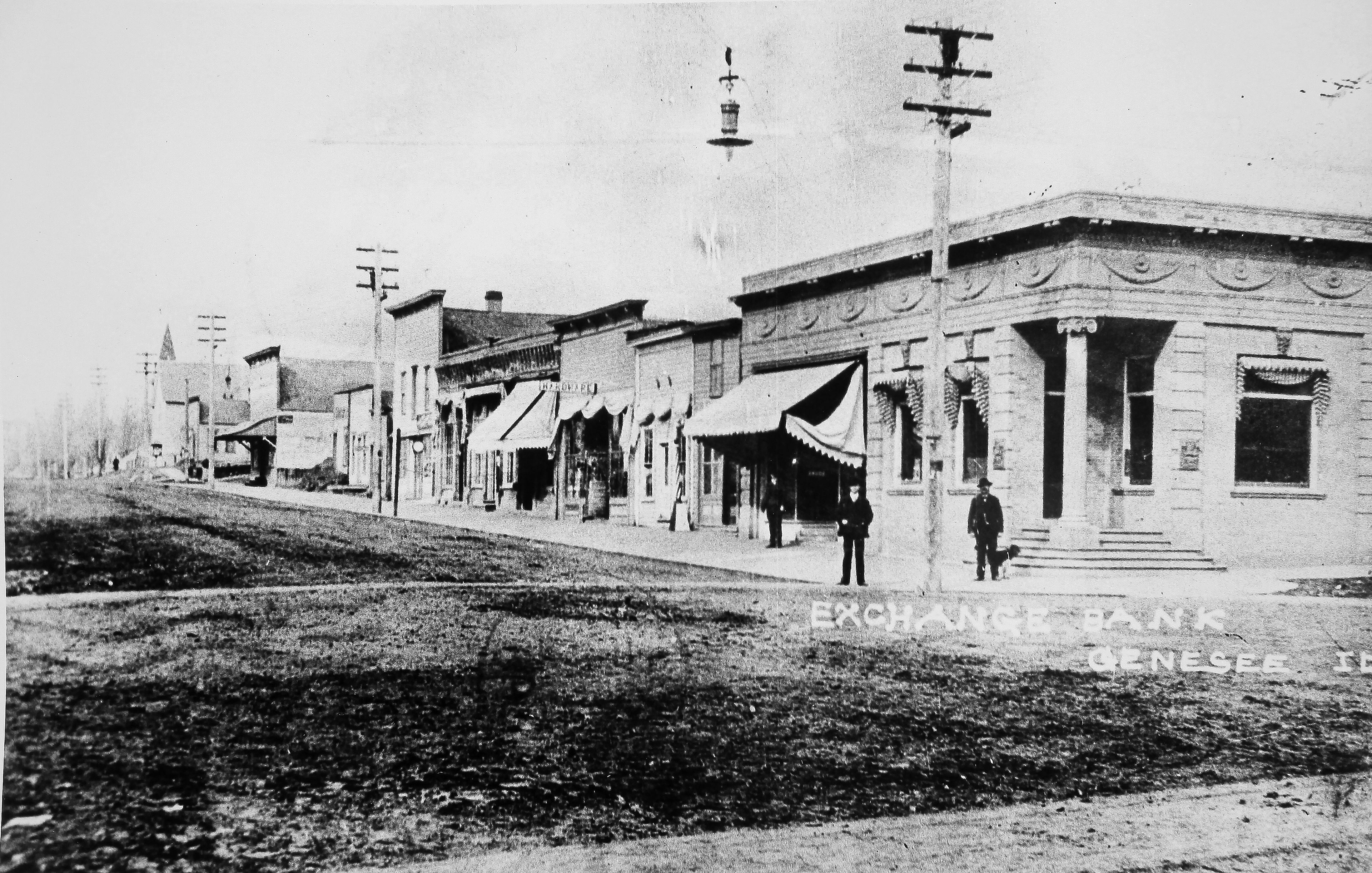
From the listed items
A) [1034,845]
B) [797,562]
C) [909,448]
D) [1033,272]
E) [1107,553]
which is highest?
[1033,272]

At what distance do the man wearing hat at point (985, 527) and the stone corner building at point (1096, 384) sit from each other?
0.12 m

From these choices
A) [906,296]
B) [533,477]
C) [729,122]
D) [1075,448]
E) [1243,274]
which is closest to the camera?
[729,122]

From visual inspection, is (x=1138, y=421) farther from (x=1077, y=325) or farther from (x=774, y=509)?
(x=774, y=509)

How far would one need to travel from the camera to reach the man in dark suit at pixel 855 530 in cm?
680

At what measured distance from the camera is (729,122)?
17.8 ft

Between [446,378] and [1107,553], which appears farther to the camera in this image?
[1107,553]

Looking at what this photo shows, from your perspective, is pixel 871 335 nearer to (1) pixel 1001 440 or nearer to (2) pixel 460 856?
(1) pixel 1001 440

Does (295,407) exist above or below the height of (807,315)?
below

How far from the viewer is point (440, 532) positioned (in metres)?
5.81

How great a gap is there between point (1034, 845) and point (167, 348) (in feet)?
14.9

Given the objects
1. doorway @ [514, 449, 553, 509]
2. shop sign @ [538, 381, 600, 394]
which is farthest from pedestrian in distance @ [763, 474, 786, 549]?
doorway @ [514, 449, 553, 509]

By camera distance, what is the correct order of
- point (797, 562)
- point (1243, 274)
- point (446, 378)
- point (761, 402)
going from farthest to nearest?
point (761, 402), point (797, 562), point (1243, 274), point (446, 378)

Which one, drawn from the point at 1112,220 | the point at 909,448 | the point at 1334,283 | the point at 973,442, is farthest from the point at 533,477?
the point at 1334,283

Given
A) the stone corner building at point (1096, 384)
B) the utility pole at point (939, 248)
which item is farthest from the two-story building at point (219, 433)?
the utility pole at point (939, 248)
